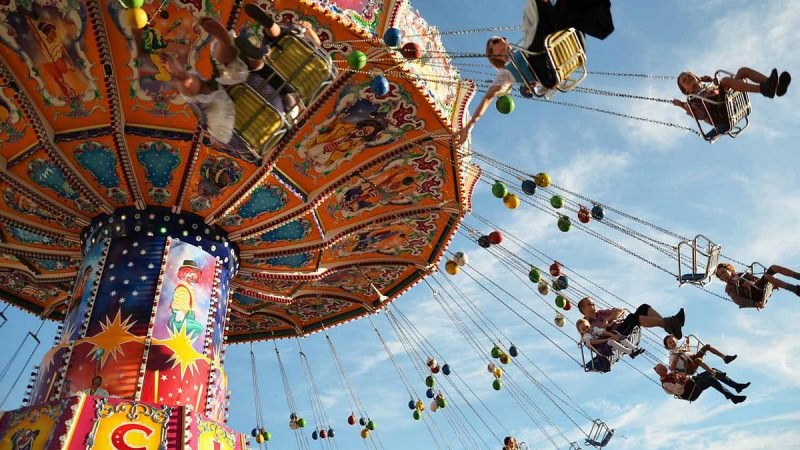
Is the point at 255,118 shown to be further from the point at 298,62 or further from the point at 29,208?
the point at 29,208

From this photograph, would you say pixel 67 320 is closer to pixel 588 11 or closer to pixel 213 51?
pixel 213 51

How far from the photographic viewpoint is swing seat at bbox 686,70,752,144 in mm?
6953

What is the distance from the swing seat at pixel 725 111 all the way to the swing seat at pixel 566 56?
4.73 ft

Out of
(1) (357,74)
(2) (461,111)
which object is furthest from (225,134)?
(2) (461,111)

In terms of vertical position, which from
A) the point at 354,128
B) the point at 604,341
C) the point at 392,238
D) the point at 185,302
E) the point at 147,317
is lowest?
the point at 604,341

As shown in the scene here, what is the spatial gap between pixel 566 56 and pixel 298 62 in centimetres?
272

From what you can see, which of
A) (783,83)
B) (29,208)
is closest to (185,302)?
(29,208)

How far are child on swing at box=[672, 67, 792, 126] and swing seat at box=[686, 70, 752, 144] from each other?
0.01m

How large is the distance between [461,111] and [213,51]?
4.80m

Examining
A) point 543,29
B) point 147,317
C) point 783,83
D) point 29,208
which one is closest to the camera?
point 783,83

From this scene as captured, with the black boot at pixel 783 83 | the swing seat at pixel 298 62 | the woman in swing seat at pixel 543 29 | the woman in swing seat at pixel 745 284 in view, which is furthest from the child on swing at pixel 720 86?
the swing seat at pixel 298 62

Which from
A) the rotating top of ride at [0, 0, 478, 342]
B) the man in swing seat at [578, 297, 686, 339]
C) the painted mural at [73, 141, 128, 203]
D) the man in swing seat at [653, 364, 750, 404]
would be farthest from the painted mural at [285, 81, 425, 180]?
the man in swing seat at [653, 364, 750, 404]

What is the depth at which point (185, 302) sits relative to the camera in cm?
954

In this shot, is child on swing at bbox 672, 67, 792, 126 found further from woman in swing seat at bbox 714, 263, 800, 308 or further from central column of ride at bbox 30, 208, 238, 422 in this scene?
central column of ride at bbox 30, 208, 238, 422
